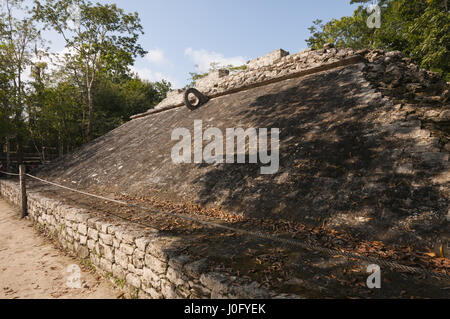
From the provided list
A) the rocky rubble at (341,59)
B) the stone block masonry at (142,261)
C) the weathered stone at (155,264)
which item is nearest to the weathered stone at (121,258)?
the stone block masonry at (142,261)

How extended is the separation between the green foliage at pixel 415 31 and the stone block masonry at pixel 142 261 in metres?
11.9

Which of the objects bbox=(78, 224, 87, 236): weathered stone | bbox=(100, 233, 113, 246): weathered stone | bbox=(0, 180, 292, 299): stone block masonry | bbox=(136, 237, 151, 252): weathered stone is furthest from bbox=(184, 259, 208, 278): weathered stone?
bbox=(78, 224, 87, 236): weathered stone

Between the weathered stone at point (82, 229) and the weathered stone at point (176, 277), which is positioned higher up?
the weathered stone at point (176, 277)

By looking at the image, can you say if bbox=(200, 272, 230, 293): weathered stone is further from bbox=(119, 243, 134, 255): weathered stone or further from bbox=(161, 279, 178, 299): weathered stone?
bbox=(119, 243, 134, 255): weathered stone

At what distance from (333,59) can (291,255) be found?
5204 millimetres

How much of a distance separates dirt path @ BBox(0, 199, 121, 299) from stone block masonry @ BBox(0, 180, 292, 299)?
197 millimetres

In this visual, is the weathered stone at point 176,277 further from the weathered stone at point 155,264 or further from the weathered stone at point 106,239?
the weathered stone at point 106,239

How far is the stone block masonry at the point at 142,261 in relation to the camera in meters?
1.93

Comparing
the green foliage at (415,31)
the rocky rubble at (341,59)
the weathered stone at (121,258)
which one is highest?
the green foliage at (415,31)

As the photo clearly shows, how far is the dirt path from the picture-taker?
3.23m

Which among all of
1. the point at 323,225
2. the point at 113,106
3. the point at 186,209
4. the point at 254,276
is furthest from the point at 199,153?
the point at 113,106

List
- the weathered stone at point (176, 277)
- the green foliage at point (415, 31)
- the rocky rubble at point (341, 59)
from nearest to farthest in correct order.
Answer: the weathered stone at point (176, 277), the rocky rubble at point (341, 59), the green foliage at point (415, 31)
